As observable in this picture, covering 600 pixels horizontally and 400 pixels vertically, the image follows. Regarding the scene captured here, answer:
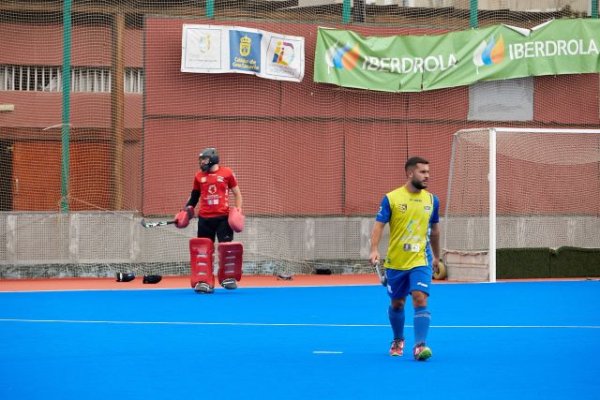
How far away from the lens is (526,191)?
25.0 m

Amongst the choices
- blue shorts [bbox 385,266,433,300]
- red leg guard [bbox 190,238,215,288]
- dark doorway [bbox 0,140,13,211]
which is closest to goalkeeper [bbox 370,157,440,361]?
blue shorts [bbox 385,266,433,300]

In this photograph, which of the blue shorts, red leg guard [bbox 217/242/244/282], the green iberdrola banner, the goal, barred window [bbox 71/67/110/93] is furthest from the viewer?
the green iberdrola banner

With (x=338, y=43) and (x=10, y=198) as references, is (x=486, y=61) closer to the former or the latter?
(x=338, y=43)

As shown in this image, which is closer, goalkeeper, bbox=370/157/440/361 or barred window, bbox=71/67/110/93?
goalkeeper, bbox=370/157/440/361

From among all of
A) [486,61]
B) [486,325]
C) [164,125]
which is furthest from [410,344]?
[486,61]

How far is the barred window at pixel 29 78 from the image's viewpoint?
28.2 metres

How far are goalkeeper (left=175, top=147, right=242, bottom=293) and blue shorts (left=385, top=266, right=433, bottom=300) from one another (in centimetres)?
757

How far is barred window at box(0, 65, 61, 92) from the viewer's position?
92.4 feet

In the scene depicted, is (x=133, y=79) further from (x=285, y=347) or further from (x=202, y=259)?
(x=285, y=347)

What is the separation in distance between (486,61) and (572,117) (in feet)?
7.23

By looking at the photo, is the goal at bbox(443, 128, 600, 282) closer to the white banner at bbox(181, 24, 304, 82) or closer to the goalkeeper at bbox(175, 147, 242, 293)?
the white banner at bbox(181, 24, 304, 82)

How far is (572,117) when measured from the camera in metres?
25.5

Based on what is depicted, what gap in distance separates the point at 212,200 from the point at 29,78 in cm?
1257

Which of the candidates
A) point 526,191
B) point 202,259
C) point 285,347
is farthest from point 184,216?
point 526,191
